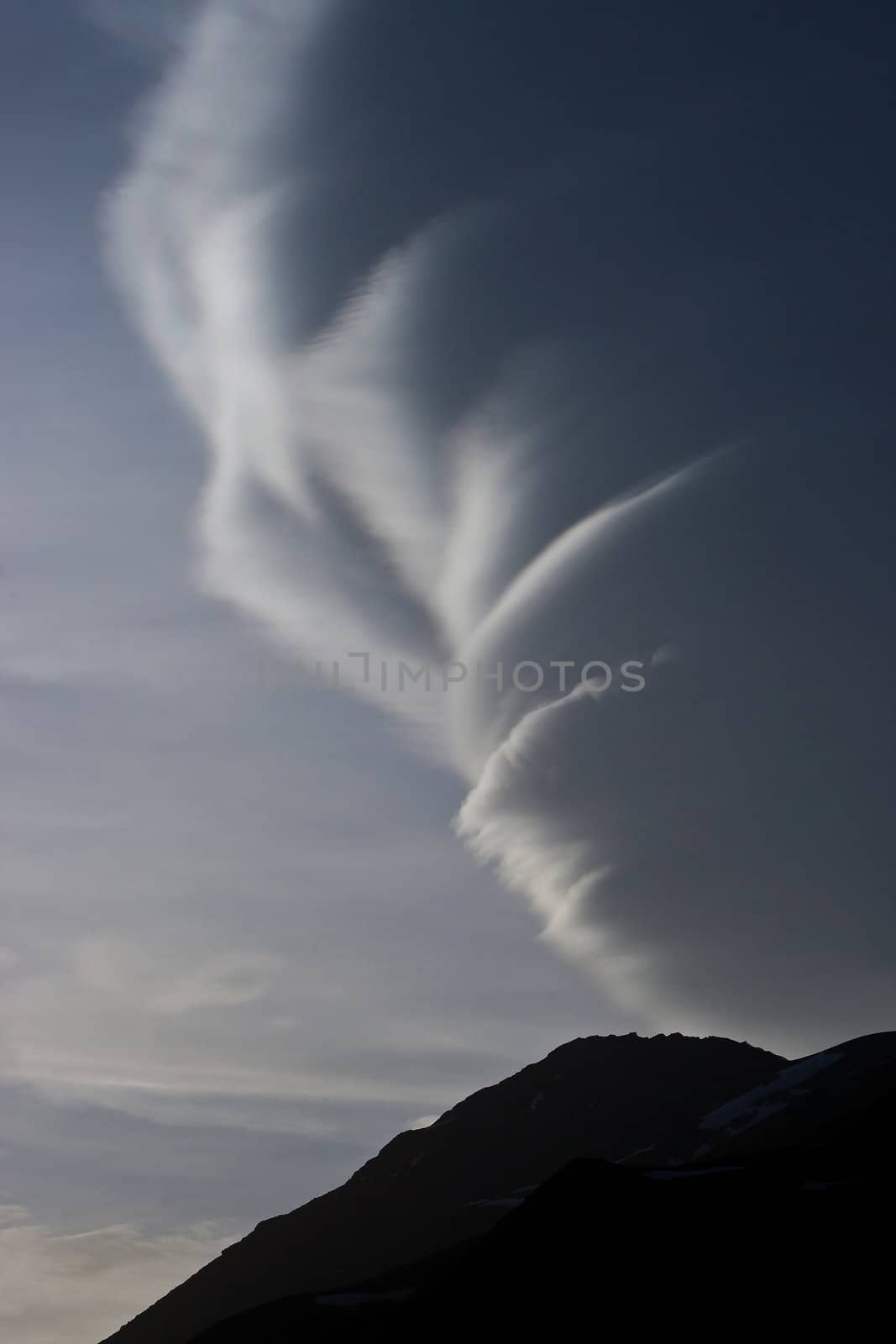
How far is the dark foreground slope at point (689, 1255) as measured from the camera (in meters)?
74.8

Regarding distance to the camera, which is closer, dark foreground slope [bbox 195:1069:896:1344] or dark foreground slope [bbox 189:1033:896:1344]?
dark foreground slope [bbox 195:1069:896:1344]

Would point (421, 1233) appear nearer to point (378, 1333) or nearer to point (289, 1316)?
point (289, 1316)

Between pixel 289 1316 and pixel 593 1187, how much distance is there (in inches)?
2240

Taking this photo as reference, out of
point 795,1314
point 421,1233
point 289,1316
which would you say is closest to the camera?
point 795,1314

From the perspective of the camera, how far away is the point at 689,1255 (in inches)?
3236

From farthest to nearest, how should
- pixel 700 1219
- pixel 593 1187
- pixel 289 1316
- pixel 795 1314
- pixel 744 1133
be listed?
pixel 744 1133 → pixel 289 1316 → pixel 593 1187 → pixel 700 1219 → pixel 795 1314

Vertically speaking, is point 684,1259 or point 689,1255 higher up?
point 689,1255

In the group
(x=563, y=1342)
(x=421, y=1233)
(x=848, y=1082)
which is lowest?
(x=563, y=1342)

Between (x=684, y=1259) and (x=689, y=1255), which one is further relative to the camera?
(x=689, y=1255)

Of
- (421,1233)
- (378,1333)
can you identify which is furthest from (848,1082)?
(378,1333)

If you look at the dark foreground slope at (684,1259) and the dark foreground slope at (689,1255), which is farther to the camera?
the dark foreground slope at (689,1255)

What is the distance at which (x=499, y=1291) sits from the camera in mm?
87938

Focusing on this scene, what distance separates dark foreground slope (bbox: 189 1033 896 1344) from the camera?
74.8 m

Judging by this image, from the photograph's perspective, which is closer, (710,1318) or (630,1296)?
(710,1318)
